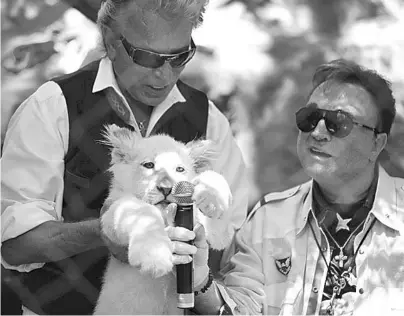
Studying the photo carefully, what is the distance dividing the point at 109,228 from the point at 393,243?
1.00 metres

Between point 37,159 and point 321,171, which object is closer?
point 37,159

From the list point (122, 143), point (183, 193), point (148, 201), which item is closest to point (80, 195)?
point (122, 143)

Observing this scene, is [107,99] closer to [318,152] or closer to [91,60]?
[91,60]

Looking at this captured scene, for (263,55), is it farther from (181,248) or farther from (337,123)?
(181,248)

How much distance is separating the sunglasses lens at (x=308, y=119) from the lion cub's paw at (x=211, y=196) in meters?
0.47

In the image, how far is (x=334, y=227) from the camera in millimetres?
2600

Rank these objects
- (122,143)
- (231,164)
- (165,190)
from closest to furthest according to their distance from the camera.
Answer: (165,190) → (122,143) → (231,164)

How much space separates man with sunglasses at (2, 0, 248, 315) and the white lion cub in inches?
4.6

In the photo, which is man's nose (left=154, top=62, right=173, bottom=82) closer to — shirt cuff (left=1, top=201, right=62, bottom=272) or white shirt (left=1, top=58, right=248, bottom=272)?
white shirt (left=1, top=58, right=248, bottom=272)

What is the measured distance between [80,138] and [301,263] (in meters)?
0.82

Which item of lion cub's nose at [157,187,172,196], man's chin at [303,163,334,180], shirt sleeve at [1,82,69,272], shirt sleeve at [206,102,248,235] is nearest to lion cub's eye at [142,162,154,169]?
lion cub's nose at [157,187,172,196]

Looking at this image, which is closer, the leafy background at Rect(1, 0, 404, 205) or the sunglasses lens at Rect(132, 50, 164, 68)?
the sunglasses lens at Rect(132, 50, 164, 68)

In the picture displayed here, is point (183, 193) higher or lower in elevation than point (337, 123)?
higher

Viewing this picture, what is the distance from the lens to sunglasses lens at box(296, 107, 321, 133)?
8.34 feet
